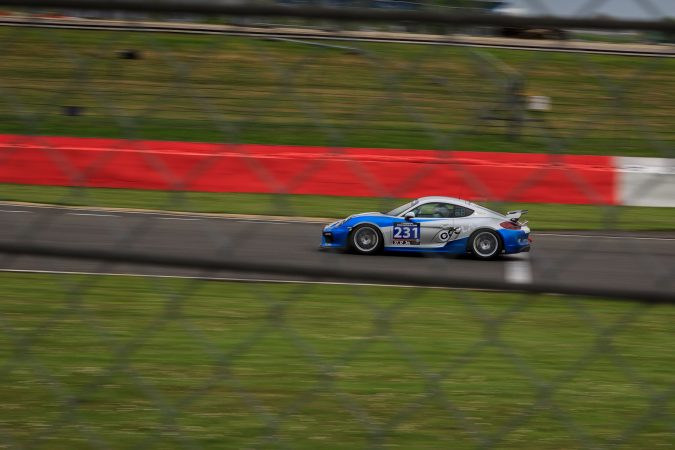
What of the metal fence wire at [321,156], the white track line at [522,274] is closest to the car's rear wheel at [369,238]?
the white track line at [522,274]

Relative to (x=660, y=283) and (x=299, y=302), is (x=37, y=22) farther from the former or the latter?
(x=299, y=302)

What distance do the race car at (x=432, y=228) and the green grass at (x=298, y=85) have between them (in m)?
5.31

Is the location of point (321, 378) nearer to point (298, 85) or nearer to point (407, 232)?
point (298, 85)

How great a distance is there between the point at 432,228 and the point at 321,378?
180 inches

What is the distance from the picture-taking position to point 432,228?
7.38 meters

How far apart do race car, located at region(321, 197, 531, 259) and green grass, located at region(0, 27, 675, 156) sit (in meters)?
5.31

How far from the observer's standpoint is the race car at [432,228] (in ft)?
25.2

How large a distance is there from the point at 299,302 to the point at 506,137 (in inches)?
109

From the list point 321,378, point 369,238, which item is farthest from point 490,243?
point 321,378

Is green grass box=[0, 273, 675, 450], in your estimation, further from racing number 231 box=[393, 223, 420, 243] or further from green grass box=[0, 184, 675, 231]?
racing number 231 box=[393, 223, 420, 243]

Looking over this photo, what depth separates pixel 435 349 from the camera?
157 inches

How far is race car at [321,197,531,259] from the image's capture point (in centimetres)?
767

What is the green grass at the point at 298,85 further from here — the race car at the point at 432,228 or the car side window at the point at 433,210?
the car side window at the point at 433,210

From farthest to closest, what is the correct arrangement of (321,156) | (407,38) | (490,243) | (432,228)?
(490,243) → (432,228) → (321,156) → (407,38)
